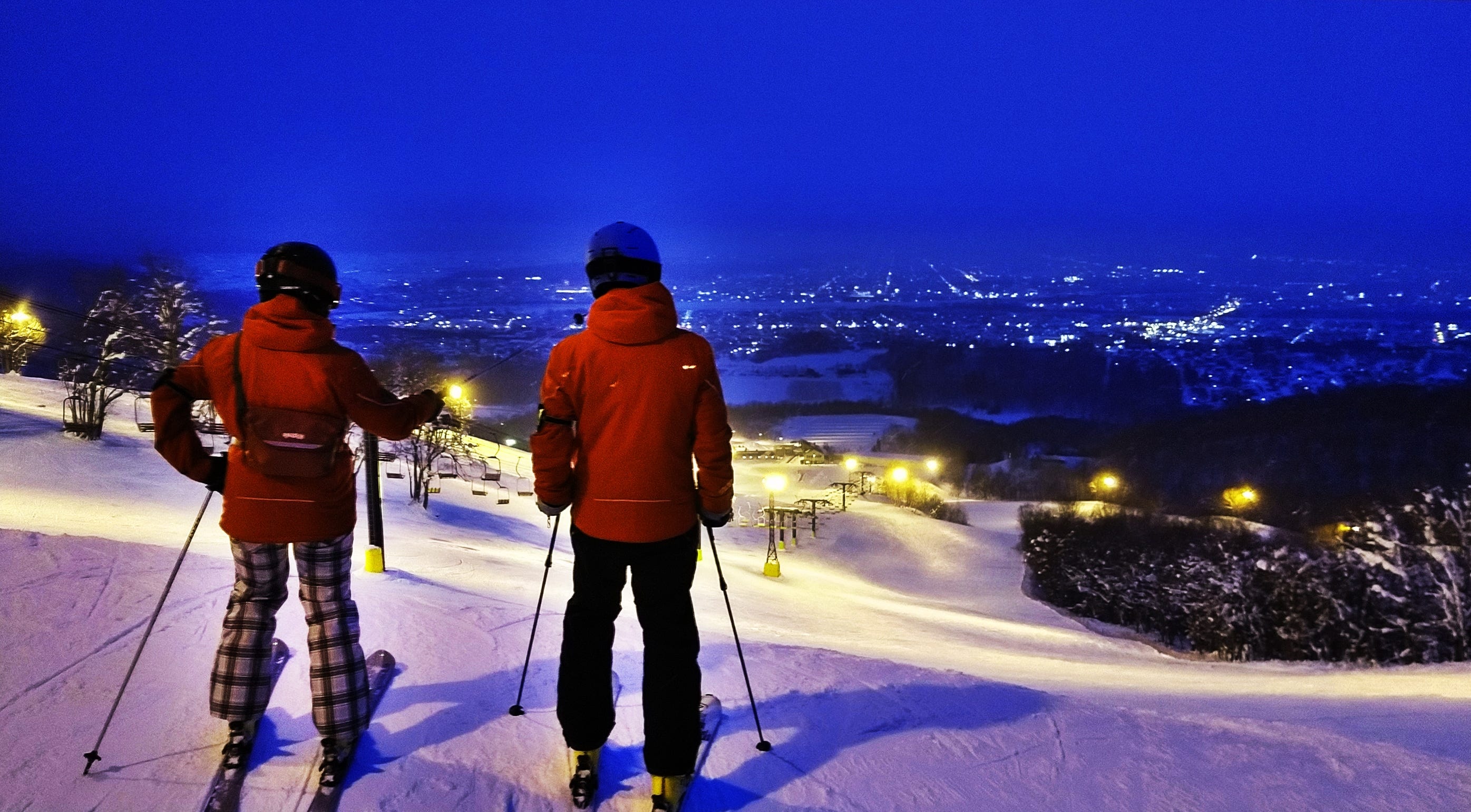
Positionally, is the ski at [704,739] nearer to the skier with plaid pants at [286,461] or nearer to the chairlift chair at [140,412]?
the skier with plaid pants at [286,461]

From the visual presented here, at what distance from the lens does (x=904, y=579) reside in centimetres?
2133

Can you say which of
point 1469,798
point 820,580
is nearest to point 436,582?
point 1469,798

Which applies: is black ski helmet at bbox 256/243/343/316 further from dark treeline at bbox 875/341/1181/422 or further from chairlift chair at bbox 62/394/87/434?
dark treeline at bbox 875/341/1181/422

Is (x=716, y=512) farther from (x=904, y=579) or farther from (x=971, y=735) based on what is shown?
(x=904, y=579)

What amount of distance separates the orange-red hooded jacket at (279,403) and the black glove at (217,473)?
20mm

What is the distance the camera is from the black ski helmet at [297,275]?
238cm

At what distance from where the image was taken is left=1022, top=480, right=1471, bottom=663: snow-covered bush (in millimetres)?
20031

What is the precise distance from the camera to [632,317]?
2340 mm

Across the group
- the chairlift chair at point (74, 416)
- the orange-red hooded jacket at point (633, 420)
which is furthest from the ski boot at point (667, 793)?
the chairlift chair at point (74, 416)

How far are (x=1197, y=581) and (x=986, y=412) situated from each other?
26.2m

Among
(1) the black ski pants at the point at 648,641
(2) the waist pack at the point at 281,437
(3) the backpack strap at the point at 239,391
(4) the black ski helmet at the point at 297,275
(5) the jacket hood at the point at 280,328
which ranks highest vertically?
(4) the black ski helmet at the point at 297,275

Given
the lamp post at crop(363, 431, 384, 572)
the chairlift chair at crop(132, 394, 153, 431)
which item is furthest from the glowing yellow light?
the chairlift chair at crop(132, 394, 153, 431)

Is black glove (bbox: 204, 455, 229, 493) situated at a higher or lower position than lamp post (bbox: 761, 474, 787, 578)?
higher

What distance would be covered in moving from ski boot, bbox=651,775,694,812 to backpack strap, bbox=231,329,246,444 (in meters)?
1.58
